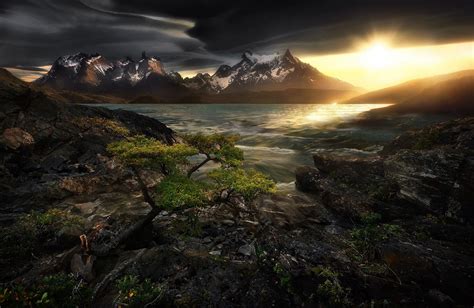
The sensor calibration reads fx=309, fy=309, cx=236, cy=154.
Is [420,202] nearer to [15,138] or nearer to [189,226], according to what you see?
[189,226]

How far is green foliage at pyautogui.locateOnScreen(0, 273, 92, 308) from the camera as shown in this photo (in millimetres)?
8328

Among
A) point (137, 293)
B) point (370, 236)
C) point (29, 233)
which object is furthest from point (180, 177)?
point (370, 236)

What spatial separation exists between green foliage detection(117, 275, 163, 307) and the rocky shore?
72mm

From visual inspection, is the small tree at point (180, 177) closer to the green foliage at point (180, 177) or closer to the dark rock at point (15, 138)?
the green foliage at point (180, 177)

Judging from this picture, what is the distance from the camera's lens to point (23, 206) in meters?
18.4

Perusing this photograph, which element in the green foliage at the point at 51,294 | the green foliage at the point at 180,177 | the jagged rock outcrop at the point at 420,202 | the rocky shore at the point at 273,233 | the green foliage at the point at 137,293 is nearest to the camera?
the green foliage at the point at 51,294

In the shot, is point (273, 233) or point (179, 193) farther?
point (273, 233)

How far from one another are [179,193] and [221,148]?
3293 millimetres

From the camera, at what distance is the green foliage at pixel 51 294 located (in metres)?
8.33

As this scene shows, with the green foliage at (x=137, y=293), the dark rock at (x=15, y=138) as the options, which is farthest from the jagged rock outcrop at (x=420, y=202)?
the dark rock at (x=15, y=138)

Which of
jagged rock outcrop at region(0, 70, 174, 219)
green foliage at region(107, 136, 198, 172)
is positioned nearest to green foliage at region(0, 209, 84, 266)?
jagged rock outcrop at region(0, 70, 174, 219)

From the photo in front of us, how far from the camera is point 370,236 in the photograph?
1376 centimetres

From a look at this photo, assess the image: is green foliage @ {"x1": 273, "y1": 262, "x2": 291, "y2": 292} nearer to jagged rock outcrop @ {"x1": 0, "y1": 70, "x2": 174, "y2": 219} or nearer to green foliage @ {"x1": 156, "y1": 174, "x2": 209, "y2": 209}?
green foliage @ {"x1": 156, "y1": 174, "x2": 209, "y2": 209}

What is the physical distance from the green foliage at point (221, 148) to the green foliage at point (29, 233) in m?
7.02
